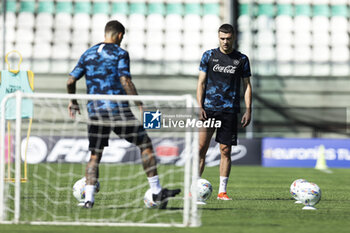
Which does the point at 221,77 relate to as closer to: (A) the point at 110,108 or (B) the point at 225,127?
(B) the point at 225,127

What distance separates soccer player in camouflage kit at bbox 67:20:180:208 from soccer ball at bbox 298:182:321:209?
1.35 m

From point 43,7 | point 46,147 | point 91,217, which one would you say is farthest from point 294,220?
point 43,7

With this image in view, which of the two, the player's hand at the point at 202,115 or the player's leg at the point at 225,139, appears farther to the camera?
the player's leg at the point at 225,139

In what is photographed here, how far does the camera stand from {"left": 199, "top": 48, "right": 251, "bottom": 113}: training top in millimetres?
6469

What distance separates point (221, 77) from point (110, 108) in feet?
5.53

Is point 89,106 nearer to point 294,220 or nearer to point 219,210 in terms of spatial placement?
point 219,210

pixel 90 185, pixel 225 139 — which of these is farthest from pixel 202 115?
pixel 90 185

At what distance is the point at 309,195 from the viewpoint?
5801 mm

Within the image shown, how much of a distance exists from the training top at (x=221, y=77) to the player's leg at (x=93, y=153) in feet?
4.94

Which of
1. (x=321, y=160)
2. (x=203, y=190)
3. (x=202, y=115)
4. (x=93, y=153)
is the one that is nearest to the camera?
(x=93, y=153)

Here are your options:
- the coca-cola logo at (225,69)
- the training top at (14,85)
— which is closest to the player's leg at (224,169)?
the coca-cola logo at (225,69)

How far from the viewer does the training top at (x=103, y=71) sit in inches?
206

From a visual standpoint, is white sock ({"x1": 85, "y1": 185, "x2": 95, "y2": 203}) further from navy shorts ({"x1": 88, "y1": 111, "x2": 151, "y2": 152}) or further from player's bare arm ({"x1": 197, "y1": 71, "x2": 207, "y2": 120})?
player's bare arm ({"x1": 197, "y1": 71, "x2": 207, "y2": 120})

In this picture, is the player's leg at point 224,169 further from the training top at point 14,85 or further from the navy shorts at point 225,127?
the training top at point 14,85
